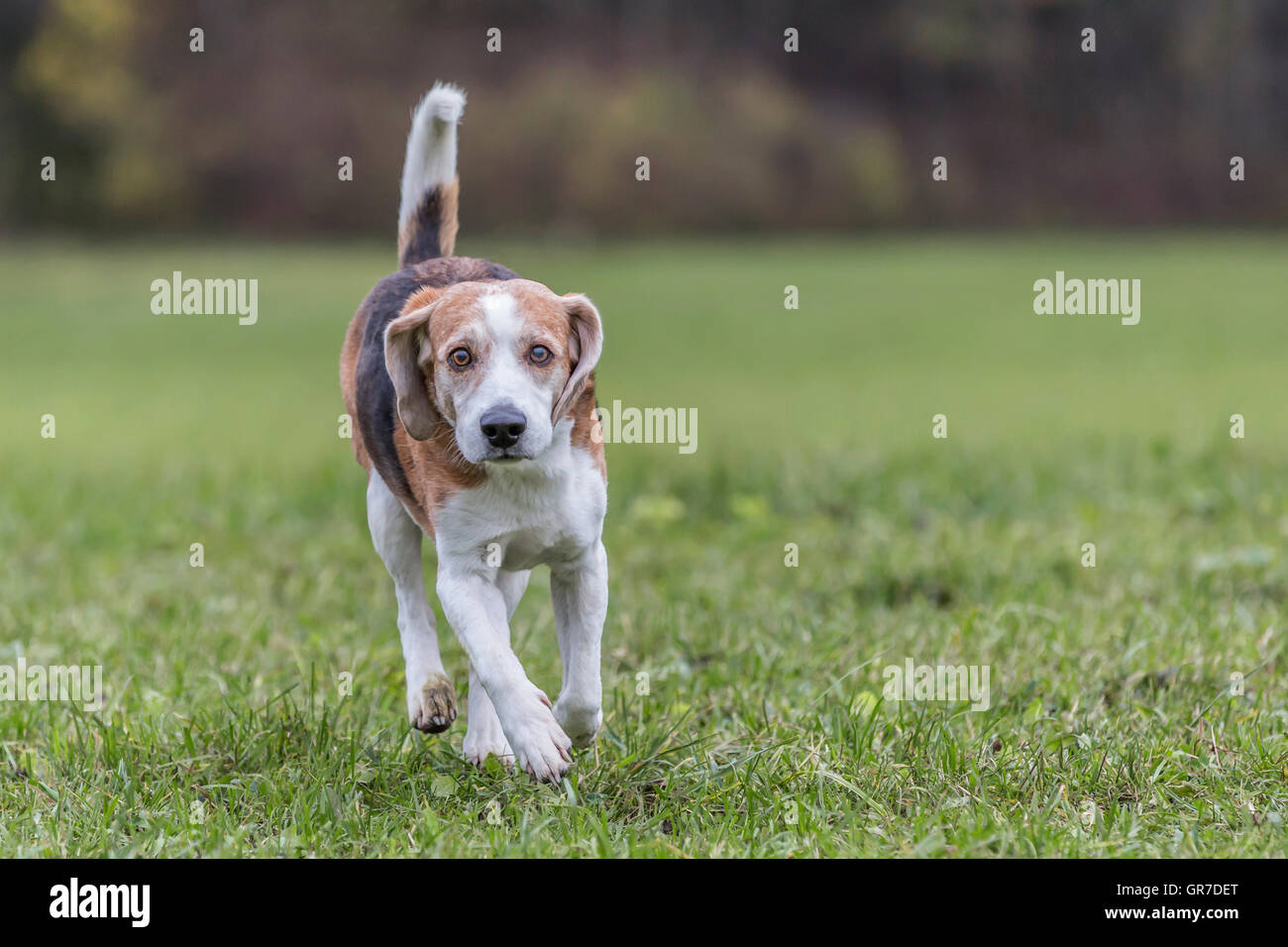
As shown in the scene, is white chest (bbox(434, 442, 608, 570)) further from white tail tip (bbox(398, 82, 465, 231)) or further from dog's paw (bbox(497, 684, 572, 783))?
white tail tip (bbox(398, 82, 465, 231))

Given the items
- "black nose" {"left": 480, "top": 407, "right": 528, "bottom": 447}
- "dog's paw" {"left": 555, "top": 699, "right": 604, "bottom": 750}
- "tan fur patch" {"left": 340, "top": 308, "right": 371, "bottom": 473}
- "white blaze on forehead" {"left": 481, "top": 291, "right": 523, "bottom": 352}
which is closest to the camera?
"black nose" {"left": 480, "top": 407, "right": 528, "bottom": 447}

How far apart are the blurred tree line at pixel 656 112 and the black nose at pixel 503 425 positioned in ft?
103

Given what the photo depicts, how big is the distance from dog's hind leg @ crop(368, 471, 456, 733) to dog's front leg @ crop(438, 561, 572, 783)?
0.32 m

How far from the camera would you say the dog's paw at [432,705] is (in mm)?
4012

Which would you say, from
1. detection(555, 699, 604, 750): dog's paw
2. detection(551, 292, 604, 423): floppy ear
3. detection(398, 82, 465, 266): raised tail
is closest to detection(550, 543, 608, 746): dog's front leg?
detection(555, 699, 604, 750): dog's paw

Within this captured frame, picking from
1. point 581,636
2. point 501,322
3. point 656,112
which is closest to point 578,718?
point 581,636

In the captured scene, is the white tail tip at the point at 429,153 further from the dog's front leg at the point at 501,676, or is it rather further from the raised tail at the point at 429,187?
the dog's front leg at the point at 501,676

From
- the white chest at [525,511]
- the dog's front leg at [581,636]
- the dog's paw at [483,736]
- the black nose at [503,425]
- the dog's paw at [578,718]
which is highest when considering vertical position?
the black nose at [503,425]

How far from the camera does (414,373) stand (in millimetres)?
3752

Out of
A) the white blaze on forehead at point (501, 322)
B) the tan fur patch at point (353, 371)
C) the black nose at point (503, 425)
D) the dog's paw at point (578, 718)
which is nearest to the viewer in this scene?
the black nose at point (503, 425)

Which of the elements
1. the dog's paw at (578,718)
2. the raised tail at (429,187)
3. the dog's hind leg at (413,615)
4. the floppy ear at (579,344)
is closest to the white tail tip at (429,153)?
the raised tail at (429,187)

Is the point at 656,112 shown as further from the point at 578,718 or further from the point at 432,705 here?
the point at 578,718

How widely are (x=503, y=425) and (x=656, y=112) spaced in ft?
112

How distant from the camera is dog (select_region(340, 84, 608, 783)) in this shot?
3525 millimetres
